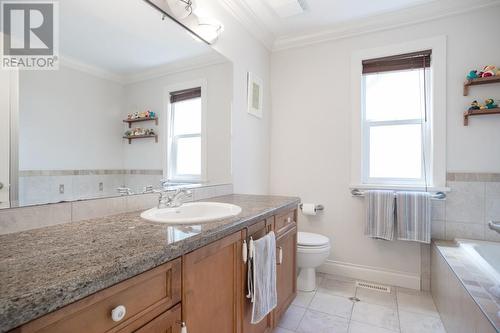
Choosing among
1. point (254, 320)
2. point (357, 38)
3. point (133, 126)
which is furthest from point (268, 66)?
point (254, 320)

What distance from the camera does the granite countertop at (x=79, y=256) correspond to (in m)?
0.49

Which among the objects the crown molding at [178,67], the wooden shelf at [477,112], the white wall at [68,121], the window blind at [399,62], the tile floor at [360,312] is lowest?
the tile floor at [360,312]

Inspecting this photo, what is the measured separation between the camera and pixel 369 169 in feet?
8.07

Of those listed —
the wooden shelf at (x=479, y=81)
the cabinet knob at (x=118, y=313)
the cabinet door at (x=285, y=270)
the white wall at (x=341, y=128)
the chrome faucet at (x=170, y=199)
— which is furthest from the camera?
the white wall at (x=341, y=128)

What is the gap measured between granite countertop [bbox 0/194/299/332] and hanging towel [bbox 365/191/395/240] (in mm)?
1582

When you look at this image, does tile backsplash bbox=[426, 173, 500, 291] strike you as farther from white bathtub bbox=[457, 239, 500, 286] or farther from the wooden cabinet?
the wooden cabinet

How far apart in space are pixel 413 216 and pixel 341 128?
0.98m

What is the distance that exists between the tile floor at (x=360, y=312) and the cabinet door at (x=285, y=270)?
18 centimetres

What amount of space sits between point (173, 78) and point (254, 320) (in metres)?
1.44

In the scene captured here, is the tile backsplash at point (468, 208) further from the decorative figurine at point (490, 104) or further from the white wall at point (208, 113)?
the white wall at point (208, 113)

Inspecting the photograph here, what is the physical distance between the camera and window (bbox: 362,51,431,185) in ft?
7.36

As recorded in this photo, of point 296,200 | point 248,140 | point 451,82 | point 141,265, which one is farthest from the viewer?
point 248,140

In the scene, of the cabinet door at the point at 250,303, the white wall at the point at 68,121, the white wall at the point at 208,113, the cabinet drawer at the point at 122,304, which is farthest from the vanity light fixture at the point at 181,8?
the cabinet drawer at the point at 122,304

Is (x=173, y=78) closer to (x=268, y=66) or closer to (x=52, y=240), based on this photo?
(x=52, y=240)
